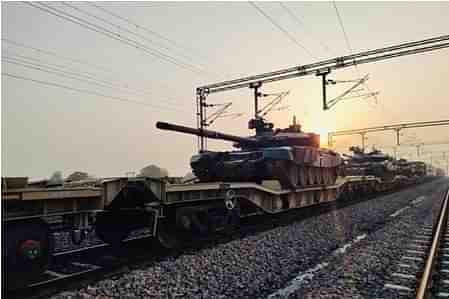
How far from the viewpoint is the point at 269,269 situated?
6.28 m

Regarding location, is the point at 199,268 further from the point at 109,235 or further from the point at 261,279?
the point at 109,235

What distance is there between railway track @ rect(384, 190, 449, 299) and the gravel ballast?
25 cm

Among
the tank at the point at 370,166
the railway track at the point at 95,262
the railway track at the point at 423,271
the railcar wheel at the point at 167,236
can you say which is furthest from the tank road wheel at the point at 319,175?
the tank at the point at 370,166

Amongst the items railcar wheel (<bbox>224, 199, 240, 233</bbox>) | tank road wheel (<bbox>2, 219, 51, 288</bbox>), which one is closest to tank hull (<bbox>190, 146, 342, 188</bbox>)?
railcar wheel (<bbox>224, 199, 240, 233</bbox>)

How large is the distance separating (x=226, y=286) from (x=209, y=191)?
341 cm

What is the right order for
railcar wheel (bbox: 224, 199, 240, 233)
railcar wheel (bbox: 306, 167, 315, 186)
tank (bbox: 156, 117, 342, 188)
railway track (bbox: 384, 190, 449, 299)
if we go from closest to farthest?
railway track (bbox: 384, 190, 449, 299), railcar wheel (bbox: 224, 199, 240, 233), tank (bbox: 156, 117, 342, 188), railcar wheel (bbox: 306, 167, 315, 186)

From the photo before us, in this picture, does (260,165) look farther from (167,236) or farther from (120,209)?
(120,209)

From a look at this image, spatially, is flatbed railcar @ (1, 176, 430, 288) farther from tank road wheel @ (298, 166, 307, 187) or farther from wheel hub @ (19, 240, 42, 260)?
tank road wheel @ (298, 166, 307, 187)

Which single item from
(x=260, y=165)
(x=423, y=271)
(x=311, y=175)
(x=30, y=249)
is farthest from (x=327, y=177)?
(x=30, y=249)

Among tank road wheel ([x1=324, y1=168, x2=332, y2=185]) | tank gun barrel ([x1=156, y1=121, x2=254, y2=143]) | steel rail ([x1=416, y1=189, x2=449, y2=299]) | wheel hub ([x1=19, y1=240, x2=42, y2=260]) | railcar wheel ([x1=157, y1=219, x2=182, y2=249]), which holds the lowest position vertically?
steel rail ([x1=416, y1=189, x2=449, y2=299])

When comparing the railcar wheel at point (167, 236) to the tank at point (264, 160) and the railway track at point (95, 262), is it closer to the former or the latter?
the railway track at point (95, 262)

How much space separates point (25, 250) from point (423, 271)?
5.78 meters

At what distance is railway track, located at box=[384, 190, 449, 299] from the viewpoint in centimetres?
505

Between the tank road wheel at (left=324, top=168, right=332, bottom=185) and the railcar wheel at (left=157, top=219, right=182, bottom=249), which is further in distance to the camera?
the tank road wheel at (left=324, top=168, right=332, bottom=185)
